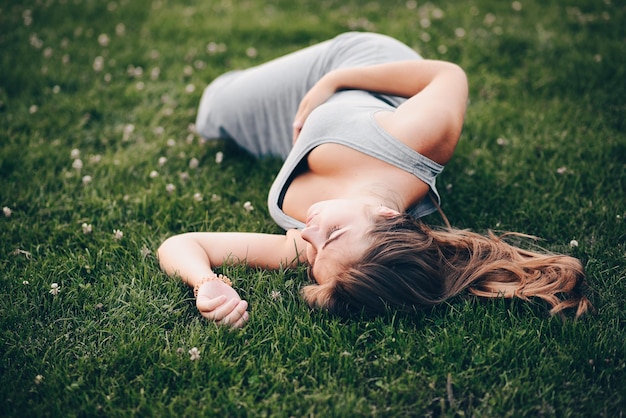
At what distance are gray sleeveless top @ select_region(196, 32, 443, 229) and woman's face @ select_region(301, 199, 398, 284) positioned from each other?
1.45 feet

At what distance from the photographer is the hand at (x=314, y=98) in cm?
388

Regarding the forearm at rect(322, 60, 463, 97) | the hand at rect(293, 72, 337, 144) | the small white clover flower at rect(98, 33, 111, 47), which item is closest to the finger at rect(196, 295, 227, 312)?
the hand at rect(293, 72, 337, 144)

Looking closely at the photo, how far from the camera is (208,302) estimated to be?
3.17 m

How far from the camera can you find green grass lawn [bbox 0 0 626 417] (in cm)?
290

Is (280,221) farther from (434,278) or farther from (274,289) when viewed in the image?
(434,278)

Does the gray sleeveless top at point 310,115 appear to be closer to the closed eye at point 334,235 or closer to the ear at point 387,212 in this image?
the ear at point 387,212

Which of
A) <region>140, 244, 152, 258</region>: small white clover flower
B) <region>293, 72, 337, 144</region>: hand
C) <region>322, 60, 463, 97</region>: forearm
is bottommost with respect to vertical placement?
<region>140, 244, 152, 258</region>: small white clover flower

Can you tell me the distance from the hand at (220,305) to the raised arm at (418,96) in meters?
1.31

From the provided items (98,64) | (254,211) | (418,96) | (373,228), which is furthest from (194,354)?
(98,64)

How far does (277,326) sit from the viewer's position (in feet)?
10.5

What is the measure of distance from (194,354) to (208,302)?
1.01ft

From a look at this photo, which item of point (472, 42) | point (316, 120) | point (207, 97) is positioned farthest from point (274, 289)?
point (472, 42)

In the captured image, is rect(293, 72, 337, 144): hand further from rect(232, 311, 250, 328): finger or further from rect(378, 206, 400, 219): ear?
rect(232, 311, 250, 328): finger

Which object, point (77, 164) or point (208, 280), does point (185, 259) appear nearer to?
point (208, 280)
